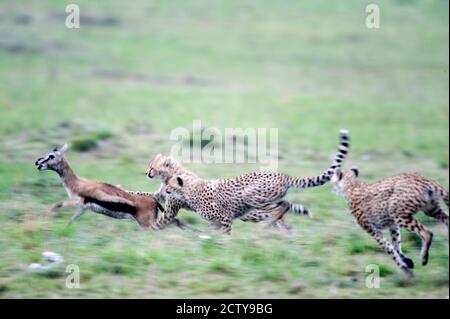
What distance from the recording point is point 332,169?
8414 mm

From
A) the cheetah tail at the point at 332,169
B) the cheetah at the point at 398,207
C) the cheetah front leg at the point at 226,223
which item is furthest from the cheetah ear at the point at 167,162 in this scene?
the cheetah at the point at 398,207

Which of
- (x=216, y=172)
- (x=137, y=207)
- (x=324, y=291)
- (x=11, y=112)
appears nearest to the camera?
(x=324, y=291)

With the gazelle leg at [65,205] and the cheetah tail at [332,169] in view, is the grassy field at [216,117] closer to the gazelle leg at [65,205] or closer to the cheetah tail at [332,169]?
the gazelle leg at [65,205]

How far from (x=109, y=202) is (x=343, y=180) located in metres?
2.30

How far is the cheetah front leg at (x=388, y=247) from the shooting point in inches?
283

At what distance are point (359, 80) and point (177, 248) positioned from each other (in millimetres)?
16922

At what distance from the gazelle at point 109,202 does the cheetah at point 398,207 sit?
1.95 metres

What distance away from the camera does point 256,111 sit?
1912cm

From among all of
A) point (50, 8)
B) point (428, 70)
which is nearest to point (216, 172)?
point (428, 70)

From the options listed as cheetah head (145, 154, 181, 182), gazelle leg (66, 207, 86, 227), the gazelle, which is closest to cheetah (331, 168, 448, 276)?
the gazelle

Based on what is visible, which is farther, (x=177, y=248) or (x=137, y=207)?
(x=137, y=207)

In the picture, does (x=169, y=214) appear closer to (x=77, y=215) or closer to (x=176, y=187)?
(x=176, y=187)

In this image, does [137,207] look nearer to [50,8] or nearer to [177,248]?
[177,248]

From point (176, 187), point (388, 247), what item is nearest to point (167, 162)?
point (176, 187)
